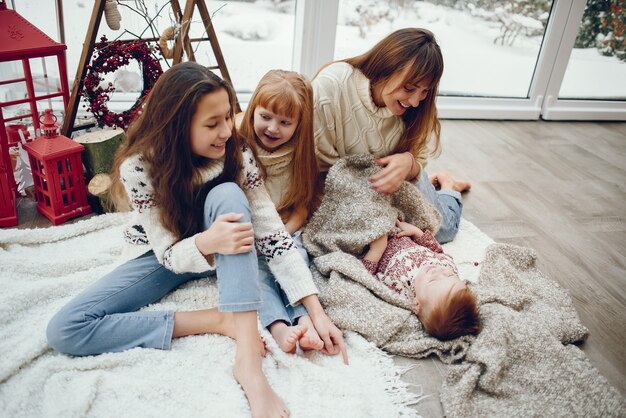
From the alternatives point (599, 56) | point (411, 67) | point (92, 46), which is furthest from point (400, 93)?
point (599, 56)

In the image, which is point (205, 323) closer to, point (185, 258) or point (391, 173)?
point (185, 258)

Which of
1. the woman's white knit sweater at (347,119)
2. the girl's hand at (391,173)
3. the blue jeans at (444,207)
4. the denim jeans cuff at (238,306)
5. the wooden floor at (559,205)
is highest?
the woman's white knit sweater at (347,119)

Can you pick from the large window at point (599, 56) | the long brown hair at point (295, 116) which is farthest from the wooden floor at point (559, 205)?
the long brown hair at point (295, 116)

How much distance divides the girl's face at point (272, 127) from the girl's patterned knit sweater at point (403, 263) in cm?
43

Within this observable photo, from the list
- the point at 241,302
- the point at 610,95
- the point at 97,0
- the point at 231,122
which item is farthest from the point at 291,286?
the point at 610,95

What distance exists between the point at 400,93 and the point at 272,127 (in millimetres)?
379

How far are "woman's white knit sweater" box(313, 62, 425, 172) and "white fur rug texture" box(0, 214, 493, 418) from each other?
0.55m

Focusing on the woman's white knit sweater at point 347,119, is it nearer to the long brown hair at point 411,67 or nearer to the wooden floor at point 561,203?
the long brown hair at point 411,67

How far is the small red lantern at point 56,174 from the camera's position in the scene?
1.65 m

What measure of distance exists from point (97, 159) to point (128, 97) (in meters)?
0.85

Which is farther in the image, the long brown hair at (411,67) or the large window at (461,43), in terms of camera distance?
the large window at (461,43)

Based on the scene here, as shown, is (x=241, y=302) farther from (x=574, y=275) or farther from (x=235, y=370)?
(x=574, y=275)

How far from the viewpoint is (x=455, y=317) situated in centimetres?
125

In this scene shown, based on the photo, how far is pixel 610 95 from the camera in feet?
10.6
